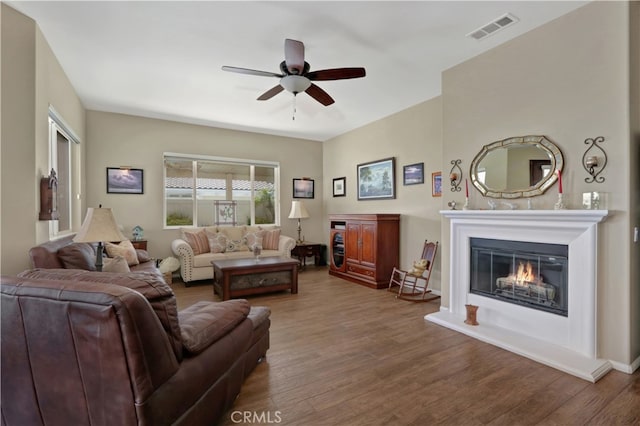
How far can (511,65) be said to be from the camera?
3.09m

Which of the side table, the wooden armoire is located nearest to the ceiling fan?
the wooden armoire

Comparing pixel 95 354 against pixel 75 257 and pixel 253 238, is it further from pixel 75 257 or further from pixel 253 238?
pixel 253 238

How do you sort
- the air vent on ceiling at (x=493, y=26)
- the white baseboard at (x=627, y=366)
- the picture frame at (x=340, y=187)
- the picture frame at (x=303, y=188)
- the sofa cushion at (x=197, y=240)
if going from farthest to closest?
the picture frame at (x=303, y=188), the picture frame at (x=340, y=187), the sofa cushion at (x=197, y=240), the air vent on ceiling at (x=493, y=26), the white baseboard at (x=627, y=366)

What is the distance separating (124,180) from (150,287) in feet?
15.8

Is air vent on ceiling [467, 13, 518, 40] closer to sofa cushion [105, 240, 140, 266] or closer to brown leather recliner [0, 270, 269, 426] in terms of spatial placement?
brown leather recliner [0, 270, 269, 426]

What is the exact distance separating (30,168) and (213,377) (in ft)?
8.36

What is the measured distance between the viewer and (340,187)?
22.0 ft

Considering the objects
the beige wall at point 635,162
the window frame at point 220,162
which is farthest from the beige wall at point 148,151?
the beige wall at point 635,162

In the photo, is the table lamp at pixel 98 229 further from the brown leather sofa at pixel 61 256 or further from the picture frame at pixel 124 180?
the picture frame at pixel 124 180

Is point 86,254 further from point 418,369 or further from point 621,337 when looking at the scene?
point 621,337

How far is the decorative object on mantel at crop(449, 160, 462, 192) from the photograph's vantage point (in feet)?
11.8

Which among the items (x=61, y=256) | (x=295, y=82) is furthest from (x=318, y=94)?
(x=61, y=256)

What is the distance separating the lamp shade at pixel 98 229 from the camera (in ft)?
8.46

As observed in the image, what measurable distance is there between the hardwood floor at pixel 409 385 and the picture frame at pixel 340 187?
12.1 feet
